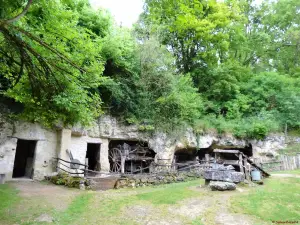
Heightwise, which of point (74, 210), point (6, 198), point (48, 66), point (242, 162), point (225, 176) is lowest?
point (74, 210)

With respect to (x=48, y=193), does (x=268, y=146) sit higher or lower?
higher

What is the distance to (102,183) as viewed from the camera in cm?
1026

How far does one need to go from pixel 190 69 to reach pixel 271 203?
1520 cm

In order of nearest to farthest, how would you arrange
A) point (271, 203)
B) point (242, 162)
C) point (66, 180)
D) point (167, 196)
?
point (271, 203) → point (167, 196) → point (66, 180) → point (242, 162)

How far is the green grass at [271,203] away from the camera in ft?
19.2

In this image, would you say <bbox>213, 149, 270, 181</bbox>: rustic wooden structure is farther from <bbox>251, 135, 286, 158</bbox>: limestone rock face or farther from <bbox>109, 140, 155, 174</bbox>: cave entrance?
<bbox>251, 135, 286, 158</bbox>: limestone rock face

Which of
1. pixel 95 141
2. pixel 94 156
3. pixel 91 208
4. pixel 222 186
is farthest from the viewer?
pixel 94 156

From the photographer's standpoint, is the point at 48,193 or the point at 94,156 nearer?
the point at 48,193

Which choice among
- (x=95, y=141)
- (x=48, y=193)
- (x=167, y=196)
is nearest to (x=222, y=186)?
(x=167, y=196)

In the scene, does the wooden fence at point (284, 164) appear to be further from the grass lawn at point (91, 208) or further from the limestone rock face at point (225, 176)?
the grass lawn at point (91, 208)

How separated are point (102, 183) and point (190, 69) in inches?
540

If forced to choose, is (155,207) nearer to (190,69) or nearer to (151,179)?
(151,179)

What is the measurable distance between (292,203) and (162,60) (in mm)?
10980

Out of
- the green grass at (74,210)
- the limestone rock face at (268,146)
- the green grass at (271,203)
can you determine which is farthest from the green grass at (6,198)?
the limestone rock face at (268,146)
